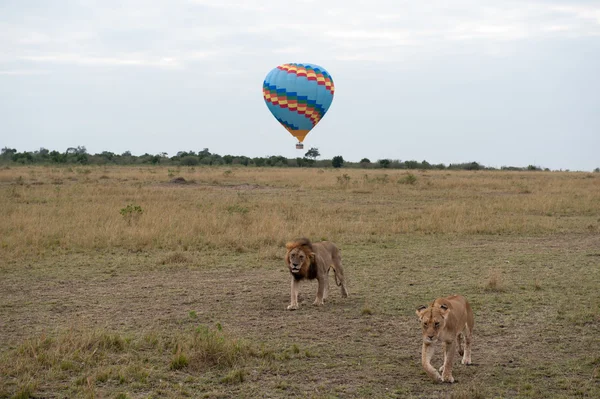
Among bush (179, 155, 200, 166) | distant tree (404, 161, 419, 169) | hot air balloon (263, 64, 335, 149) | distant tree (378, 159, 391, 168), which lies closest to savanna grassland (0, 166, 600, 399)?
hot air balloon (263, 64, 335, 149)

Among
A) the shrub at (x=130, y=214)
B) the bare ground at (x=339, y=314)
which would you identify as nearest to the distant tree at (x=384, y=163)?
the shrub at (x=130, y=214)

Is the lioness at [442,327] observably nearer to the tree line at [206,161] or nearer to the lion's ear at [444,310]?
the lion's ear at [444,310]

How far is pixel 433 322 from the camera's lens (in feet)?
19.7

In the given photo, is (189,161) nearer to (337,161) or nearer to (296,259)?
(337,161)

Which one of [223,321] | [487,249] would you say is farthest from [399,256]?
[223,321]

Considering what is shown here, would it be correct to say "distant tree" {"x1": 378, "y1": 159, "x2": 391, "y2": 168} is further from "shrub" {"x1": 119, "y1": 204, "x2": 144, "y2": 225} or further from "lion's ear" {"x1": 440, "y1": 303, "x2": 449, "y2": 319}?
"lion's ear" {"x1": 440, "y1": 303, "x2": 449, "y2": 319}

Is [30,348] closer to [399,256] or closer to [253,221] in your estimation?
[399,256]

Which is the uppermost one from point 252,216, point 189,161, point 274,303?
point 189,161

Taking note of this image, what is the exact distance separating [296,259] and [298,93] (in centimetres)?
2464

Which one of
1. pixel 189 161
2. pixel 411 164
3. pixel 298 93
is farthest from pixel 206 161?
pixel 298 93

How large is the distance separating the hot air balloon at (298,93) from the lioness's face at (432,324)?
27.6m

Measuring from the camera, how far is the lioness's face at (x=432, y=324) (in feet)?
19.8

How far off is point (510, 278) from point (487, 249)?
3.54 m

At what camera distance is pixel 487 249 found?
14.8m
